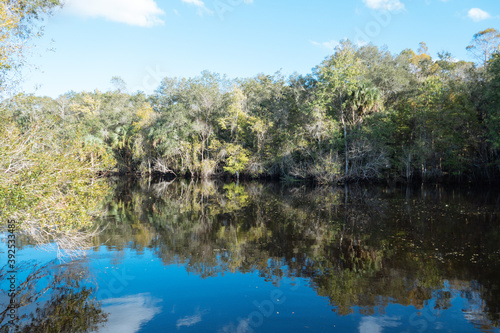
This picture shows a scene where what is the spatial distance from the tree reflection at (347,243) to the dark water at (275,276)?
5 centimetres

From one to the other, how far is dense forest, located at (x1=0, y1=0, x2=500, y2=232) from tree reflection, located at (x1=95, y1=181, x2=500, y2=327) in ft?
14.8

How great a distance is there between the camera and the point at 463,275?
899 cm

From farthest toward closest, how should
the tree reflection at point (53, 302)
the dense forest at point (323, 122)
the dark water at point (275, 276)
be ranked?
the dense forest at point (323, 122)
the dark water at point (275, 276)
the tree reflection at point (53, 302)

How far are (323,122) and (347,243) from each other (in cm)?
2147

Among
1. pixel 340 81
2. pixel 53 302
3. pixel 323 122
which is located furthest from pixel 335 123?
pixel 53 302

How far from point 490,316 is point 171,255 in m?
9.04

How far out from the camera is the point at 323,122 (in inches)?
1272

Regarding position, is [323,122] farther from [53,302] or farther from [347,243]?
[53,302]

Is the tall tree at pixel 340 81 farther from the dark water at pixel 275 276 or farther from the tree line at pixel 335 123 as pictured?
the dark water at pixel 275 276

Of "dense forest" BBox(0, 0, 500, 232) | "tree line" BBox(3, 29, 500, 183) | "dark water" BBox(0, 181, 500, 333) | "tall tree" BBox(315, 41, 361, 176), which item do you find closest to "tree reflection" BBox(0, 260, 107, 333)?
"dark water" BBox(0, 181, 500, 333)

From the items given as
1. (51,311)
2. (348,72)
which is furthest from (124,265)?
(348,72)

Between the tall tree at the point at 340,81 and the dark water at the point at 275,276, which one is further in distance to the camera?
the tall tree at the point at 340,81

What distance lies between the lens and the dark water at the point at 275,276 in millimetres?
7051

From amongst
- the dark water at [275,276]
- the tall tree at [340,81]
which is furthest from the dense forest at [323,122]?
the dark water at [275,276]
